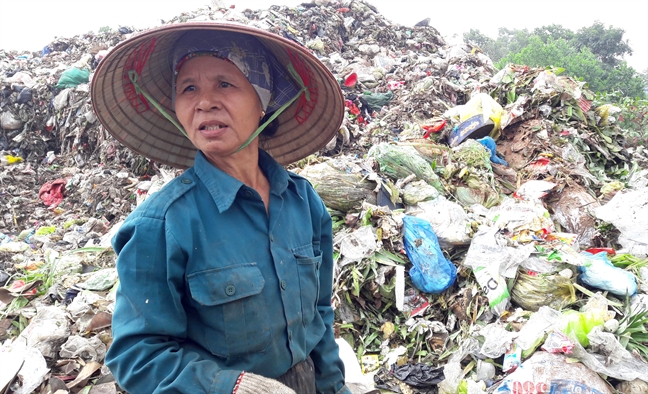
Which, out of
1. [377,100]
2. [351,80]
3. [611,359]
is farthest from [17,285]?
[351,80]

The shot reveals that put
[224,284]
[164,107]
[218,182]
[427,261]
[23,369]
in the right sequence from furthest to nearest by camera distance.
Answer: [427,261], [23,369], [164,107], [218,182], [224,284]

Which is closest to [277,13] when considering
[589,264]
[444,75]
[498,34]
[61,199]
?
[444,75]

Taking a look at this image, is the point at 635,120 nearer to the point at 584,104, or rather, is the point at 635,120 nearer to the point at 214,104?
the point at 584,104

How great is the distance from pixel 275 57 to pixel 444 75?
24.3 feet

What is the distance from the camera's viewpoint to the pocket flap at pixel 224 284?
1071mm

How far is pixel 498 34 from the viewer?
5338cm

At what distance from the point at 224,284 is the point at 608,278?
2936mm

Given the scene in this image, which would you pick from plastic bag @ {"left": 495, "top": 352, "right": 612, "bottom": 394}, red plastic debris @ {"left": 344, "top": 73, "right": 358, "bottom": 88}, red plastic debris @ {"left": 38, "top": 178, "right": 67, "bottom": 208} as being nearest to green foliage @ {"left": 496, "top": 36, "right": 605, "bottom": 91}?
red plastic debris @ {"left": 344, "top": 73, "right": 358, "bottom": 88}

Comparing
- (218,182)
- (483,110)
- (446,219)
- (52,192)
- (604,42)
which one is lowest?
(52,192)

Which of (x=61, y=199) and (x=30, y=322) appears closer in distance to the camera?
(x=30, y=322)

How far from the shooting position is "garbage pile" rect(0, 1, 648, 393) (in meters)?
2.54

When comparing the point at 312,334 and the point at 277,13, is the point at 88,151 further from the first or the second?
the point at 312,334

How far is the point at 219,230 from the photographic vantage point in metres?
1.15

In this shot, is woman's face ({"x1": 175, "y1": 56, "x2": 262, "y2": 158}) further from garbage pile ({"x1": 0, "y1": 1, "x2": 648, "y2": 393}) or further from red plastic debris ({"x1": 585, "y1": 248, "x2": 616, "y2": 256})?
red plastic debris ({"x1": 585, "y1": 248, "x2": 616, "y2": 256})
